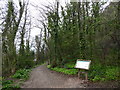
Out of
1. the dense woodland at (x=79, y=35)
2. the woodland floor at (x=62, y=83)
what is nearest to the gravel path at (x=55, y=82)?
the woodland floor at (x=62, y=83)

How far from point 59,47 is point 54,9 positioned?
17.9ft

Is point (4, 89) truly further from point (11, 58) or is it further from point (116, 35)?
point (116, 35)

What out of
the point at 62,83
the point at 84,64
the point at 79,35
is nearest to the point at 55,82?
the point at 62,83

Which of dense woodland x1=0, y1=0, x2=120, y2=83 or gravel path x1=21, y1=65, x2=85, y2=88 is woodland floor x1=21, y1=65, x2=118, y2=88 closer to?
gravel path x1=21, y1=65, x2=85, y2=88

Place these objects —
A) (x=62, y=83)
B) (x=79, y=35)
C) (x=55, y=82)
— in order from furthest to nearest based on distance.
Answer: (x=79, y=35)
(x=55, y=82)
(x=62, y=83)

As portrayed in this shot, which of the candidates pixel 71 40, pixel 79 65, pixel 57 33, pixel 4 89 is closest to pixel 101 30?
pixel 71 40

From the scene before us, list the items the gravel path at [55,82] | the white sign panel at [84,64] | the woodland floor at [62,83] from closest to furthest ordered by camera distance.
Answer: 1. the woodland floor at [62,83]
2. the gravel path at [55,82]
3. the white sign panel at [84,64]

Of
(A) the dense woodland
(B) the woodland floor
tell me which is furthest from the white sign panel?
(A) the dense woodland

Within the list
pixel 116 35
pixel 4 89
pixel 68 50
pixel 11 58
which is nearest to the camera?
pixel 4 89

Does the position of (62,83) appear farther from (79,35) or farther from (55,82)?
(79,35)

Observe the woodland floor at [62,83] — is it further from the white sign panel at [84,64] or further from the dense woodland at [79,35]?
the dense woodland at [79,35]

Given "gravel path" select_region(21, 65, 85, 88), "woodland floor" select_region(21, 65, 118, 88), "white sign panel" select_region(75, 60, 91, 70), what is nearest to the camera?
"woodland floor" select_region(21, 65, 118, 88)

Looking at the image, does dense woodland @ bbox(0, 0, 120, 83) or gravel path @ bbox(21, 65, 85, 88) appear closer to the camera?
gravel path @ bbox(21, 65, 85, 88)

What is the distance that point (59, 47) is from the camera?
13125mm
